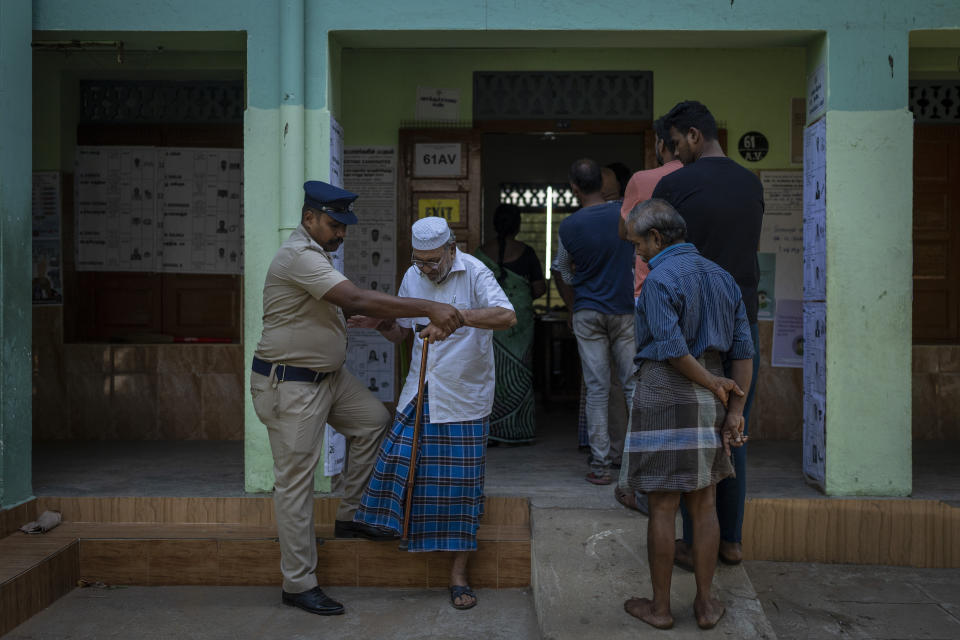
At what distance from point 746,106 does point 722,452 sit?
3.98m

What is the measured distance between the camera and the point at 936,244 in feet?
24.2

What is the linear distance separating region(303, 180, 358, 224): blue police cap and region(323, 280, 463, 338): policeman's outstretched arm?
1.19 feet

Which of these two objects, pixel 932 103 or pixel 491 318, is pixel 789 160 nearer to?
pixel 932 103

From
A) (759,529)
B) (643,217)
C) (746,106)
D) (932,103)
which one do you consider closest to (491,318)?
(643,217)

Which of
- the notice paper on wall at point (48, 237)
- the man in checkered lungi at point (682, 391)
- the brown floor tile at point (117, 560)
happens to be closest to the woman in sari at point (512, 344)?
the brown floor tile at point (117, 560)

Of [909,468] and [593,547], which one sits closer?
[593,547]

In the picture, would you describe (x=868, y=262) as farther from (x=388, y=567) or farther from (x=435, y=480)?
(x=388, y=567)

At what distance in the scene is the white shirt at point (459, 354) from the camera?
4.47 meters

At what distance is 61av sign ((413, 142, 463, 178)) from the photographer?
6.94 m

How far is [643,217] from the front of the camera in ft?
12.2

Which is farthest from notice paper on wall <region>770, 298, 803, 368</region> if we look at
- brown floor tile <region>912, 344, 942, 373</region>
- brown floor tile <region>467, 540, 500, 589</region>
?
brown floor tile <region>467, 540, 500, 589</region>

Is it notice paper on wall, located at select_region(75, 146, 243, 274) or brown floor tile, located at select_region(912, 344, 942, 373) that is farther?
notice paper on wall, located at select_region(75, 146, 243, 274)

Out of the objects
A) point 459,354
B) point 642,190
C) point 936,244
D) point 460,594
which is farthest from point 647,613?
point 936,244

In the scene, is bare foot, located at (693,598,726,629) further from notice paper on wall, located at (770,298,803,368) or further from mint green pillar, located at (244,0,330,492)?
notice paper on wall, located at (770,298,803,368)
